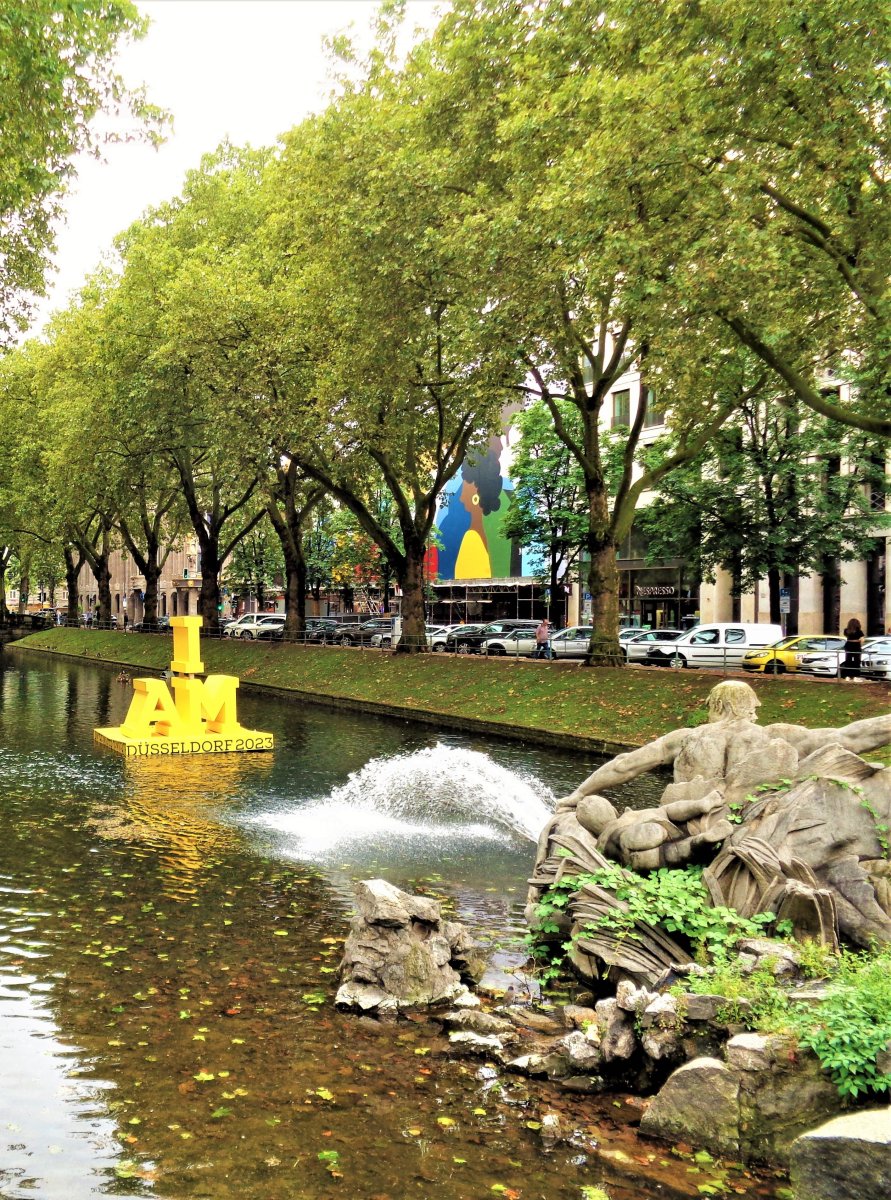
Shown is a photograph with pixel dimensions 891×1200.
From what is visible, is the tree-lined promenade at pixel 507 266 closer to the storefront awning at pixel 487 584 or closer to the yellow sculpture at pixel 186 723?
the yellow sculpture at pixel 186 723

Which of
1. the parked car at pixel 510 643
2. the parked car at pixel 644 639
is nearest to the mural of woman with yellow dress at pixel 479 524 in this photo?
the parked car at pixel 510 643

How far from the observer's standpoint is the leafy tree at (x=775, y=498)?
3500cm

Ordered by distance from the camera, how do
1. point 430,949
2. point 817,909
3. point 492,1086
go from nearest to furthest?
point 492,1086, point 817,909, point 430,949

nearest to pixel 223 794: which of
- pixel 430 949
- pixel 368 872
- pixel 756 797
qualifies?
pixel 368 872

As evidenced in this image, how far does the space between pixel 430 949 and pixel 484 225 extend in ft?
53.6

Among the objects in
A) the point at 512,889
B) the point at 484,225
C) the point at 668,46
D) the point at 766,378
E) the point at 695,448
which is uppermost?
the point at 668,46

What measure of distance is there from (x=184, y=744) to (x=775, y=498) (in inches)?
960

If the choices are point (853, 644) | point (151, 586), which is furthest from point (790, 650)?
point (151, 586)

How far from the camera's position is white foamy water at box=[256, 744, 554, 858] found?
1345cm

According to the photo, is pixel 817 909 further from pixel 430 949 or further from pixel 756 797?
pixel 430 949

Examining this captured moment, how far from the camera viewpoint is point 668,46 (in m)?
17.1

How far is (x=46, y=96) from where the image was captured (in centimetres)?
1834

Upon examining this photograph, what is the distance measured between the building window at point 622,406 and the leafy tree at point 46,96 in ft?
130

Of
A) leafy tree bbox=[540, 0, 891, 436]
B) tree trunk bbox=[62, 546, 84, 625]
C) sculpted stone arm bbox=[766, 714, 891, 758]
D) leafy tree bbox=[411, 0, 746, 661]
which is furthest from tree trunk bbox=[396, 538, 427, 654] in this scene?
tree trunk bbox=[62, 546, 84, 625]
